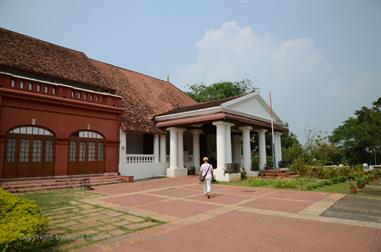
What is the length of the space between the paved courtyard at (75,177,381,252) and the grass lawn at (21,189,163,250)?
342 mm

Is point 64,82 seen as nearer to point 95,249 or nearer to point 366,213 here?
point 95,249

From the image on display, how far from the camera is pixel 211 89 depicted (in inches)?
1468

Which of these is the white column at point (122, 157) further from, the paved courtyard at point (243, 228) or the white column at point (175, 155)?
the paved courtyard at point (243, 228)

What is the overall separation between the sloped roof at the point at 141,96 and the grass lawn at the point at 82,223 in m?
8.68

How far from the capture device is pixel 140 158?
Result: 17672mm

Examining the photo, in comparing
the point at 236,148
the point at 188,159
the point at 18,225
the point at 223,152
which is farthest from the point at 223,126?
the point at 18,225

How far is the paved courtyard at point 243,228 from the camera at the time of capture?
466 cm

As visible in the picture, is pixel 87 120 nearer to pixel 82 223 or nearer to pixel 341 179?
pixel 82 223

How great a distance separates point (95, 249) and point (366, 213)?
22.2 ft

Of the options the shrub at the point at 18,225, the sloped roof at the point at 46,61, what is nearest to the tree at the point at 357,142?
the sloped roof at the point at 46,61

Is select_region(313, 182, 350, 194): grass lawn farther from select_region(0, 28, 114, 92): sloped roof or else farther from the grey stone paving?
select_region(0, 28, 114, 92): sloped roof


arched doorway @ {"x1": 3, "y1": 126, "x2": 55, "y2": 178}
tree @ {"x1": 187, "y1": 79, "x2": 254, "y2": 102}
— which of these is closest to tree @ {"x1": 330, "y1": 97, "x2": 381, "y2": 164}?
tree @ {"x1": 187, "y1": 79, "x2": 254, "y2": 102}

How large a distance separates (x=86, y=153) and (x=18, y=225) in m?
10.9

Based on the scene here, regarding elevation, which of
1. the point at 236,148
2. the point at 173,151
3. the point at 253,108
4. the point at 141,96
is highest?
the point at 141,96
